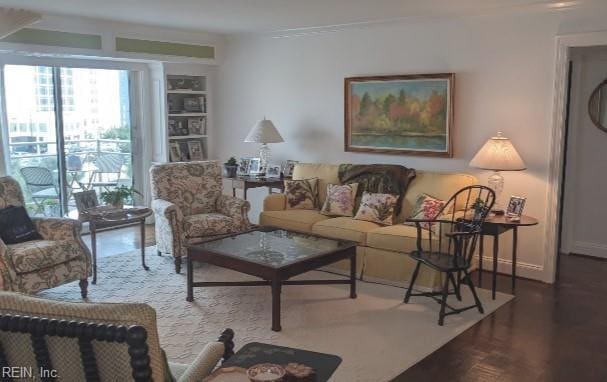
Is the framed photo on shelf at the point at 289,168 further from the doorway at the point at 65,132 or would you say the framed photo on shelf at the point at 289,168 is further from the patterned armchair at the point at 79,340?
the patterned armchair at the point at 79,340

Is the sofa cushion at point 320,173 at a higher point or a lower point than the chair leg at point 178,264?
higher

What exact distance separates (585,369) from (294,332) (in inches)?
71.3

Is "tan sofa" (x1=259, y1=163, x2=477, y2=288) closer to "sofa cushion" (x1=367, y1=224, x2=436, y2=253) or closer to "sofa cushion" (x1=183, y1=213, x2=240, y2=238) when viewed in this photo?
"sofa cushion" (x1=367, y1=224, x2=436, y2=253)

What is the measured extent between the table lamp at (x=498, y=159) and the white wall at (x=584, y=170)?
1357 mm

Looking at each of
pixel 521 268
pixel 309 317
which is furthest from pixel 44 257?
pixel 521 268

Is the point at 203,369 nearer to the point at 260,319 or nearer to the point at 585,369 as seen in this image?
the point at 260,319

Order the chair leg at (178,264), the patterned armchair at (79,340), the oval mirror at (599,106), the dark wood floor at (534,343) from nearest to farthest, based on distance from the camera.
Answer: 1. the patterned armchair at (79,340)
2. the dark wood floor at (534,343)
3. the chair leg at (178,264)
4. the oval mirror at (599,106)

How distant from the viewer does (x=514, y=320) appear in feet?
13.8

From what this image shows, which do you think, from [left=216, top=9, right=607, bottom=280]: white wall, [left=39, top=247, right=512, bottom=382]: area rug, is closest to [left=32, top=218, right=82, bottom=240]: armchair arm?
[left=39, top=247, right=512, bottom=382]: area rug

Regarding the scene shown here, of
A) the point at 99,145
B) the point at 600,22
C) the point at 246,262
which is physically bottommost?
the point at 246,262

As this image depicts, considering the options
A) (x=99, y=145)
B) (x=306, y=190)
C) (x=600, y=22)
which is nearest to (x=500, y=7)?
(x=600, y=22)

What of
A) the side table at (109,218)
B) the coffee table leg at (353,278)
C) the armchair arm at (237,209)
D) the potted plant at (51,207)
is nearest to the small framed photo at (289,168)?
the armchair arm at (237,209)

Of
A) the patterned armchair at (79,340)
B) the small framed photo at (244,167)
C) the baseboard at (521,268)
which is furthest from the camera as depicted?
the small framed photo at (244,167)

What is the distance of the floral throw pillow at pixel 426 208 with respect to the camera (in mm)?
5010
